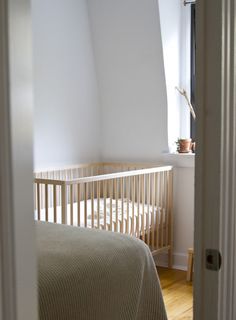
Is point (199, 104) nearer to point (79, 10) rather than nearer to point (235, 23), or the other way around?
point (235, 23)

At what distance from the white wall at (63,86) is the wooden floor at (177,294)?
1300 millimetres

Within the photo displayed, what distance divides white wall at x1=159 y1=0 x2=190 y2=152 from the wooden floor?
3.51ft

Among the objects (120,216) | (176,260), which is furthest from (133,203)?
(176,260)

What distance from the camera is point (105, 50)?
4.20m

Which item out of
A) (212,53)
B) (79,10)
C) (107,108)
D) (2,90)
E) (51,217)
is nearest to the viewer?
(2,90)

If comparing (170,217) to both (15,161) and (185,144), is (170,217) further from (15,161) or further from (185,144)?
(15,161)

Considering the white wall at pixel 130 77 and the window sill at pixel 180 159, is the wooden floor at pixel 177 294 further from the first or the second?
the white wall at pixel 130 77

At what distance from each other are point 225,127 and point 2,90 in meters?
0.61

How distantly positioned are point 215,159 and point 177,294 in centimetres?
247

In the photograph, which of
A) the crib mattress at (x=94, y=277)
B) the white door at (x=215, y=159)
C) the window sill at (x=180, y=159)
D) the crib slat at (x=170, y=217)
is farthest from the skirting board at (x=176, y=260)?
the white door at (x=215, y=159)

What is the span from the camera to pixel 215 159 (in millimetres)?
1091

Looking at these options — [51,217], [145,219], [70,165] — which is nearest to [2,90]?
[51,217]

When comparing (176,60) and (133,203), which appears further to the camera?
(176,60)

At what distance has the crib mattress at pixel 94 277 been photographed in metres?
1.64
